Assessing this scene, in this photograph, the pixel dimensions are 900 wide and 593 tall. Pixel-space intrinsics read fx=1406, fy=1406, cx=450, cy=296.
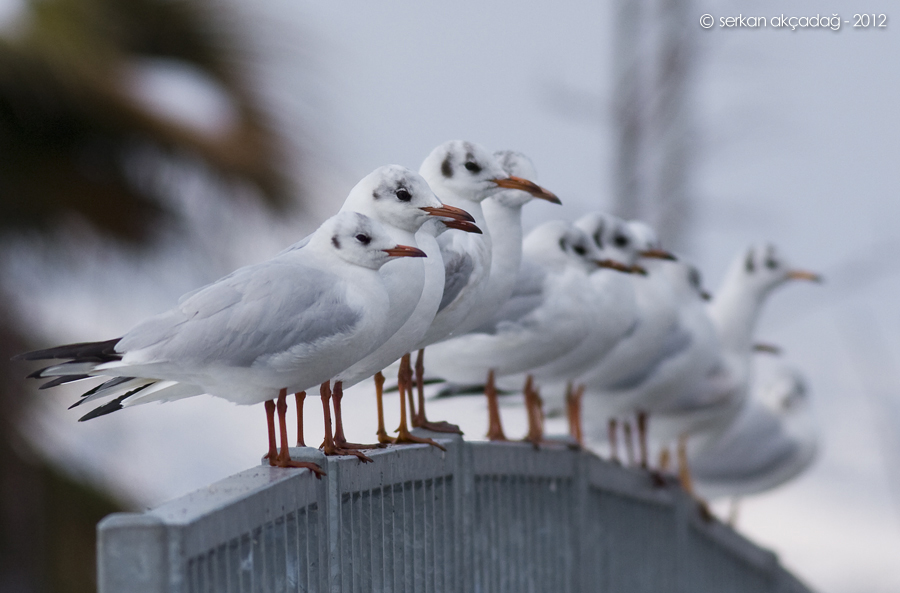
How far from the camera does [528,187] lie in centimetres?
412

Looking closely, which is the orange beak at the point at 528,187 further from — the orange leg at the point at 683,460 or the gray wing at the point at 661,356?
the orange leg at the point at 683,460

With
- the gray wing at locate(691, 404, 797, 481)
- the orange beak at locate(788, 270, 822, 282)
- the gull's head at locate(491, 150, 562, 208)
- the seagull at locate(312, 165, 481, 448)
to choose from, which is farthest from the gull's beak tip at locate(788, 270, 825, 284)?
the seagull at locate(312, 165, 481, 448)

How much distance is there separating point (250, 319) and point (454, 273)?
100 centimetres

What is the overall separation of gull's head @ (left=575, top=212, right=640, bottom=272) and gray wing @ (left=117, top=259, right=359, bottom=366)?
2762mm

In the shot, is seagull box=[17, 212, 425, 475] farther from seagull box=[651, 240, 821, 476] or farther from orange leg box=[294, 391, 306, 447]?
seagull box=[651, 240, 821, 476]

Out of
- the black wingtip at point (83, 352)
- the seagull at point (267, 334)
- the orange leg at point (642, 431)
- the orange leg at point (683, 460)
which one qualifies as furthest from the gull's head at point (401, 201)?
the orange leg at point (683, 460)

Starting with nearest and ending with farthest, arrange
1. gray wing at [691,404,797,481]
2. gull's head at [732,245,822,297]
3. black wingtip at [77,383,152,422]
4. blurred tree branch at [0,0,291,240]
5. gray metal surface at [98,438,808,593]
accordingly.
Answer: gray metal surface at [98,438,808,593] → black wingtip at [77,383,152,422] → blurred tree branch at [0,0,291,240] → gull's head at [732,245,822,297] → gray wing at [691,404,797,481]

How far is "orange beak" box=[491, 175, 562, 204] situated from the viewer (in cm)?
408

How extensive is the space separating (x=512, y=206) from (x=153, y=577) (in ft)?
8.71

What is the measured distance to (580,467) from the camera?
4301 millimetres

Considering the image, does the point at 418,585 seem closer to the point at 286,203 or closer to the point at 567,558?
the point at 567,558

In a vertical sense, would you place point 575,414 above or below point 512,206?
below

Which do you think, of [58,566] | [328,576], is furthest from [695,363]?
[328,576]

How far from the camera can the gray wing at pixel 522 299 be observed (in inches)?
183
